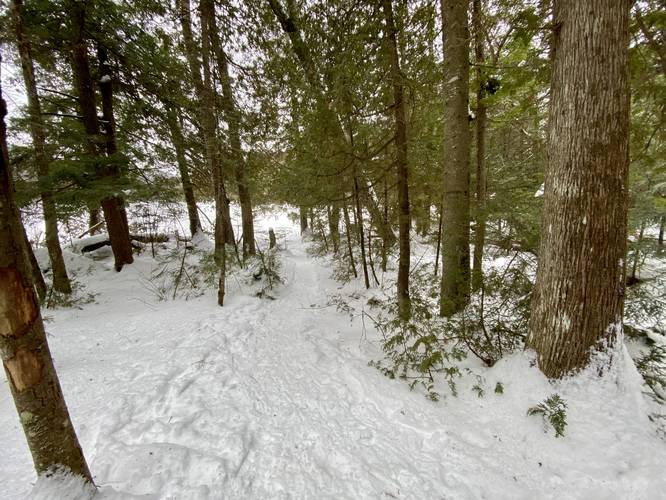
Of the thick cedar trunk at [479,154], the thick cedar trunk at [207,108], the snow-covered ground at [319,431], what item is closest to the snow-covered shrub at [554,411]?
the snow-covered ground at [319,431]

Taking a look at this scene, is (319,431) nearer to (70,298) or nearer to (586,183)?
(586,183)

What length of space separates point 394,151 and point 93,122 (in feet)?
23.9

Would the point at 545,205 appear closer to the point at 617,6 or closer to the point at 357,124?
the point at 617,6

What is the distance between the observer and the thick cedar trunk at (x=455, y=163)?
12.6 ft

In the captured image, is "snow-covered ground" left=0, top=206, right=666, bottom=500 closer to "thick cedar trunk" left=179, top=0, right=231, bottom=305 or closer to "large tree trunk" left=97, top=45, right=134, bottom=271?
"thick cedar trunk" left=179, top=0, right=231, bottom=305

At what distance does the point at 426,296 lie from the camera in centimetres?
531

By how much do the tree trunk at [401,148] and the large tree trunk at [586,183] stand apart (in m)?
2.15

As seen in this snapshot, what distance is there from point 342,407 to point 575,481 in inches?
75.1

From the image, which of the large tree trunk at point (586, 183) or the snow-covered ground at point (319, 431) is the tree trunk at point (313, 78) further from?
the snow-covered ground at point (319, 431)

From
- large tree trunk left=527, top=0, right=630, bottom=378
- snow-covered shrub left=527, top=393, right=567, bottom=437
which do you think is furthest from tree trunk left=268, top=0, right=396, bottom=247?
snow-covered shrub left=527, top=393, right=567, bottom=437

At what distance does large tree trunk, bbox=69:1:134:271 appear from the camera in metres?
5.84

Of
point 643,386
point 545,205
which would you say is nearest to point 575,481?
point 643,386

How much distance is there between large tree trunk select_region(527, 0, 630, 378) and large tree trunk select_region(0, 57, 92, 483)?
3.74 m

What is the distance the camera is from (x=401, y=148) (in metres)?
4.55
